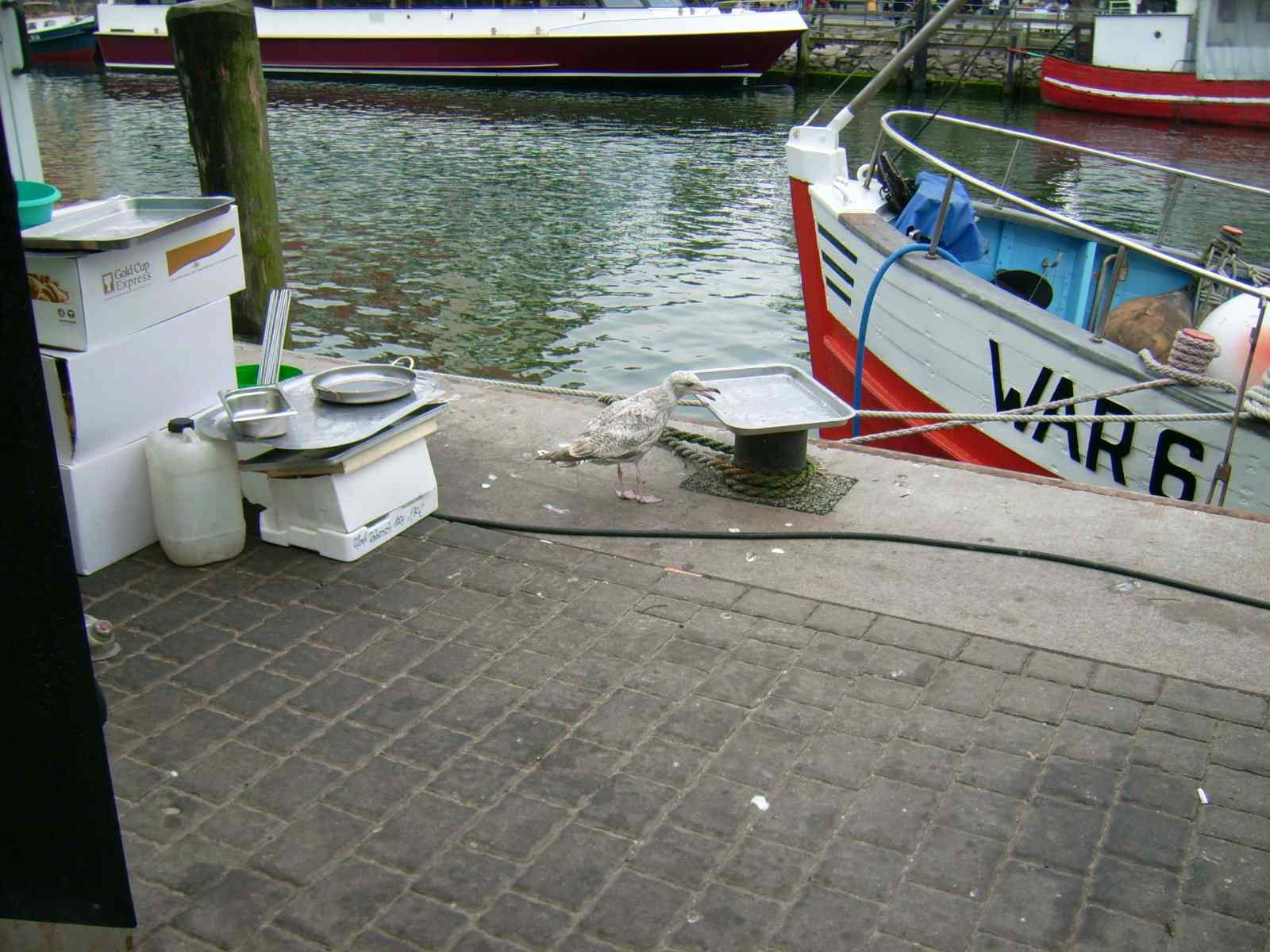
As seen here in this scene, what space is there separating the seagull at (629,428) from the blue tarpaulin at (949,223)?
374cm

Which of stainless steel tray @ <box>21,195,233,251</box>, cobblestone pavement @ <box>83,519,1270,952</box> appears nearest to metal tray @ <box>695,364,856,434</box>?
cobblestone pavement @ <box>83,519,1270,952</box>

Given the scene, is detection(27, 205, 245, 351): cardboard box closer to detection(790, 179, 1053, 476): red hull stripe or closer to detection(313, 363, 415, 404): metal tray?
detection(313, 363, 415, 404): metal tray

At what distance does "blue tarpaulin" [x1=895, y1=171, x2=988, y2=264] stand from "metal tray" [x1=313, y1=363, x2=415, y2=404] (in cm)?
462

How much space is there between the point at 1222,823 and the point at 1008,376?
4163 millimetres

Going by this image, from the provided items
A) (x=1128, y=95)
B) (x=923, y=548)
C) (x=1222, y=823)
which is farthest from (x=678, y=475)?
(x=1128, y=95)

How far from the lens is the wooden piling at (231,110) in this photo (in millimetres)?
6871

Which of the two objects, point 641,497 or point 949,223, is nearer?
point 641,497

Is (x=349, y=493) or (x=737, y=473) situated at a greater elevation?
(x=349, y=493)

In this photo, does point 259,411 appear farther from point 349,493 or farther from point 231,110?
point 231,110

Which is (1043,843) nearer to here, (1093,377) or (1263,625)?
(1263,625)

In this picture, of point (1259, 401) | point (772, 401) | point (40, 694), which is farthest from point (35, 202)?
point (1259, 401)

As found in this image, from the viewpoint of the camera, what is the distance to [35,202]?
4.75 meters

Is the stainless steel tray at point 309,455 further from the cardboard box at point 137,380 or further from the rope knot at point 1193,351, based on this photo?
the rope knot at point 1193,351

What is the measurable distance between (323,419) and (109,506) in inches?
36.7
